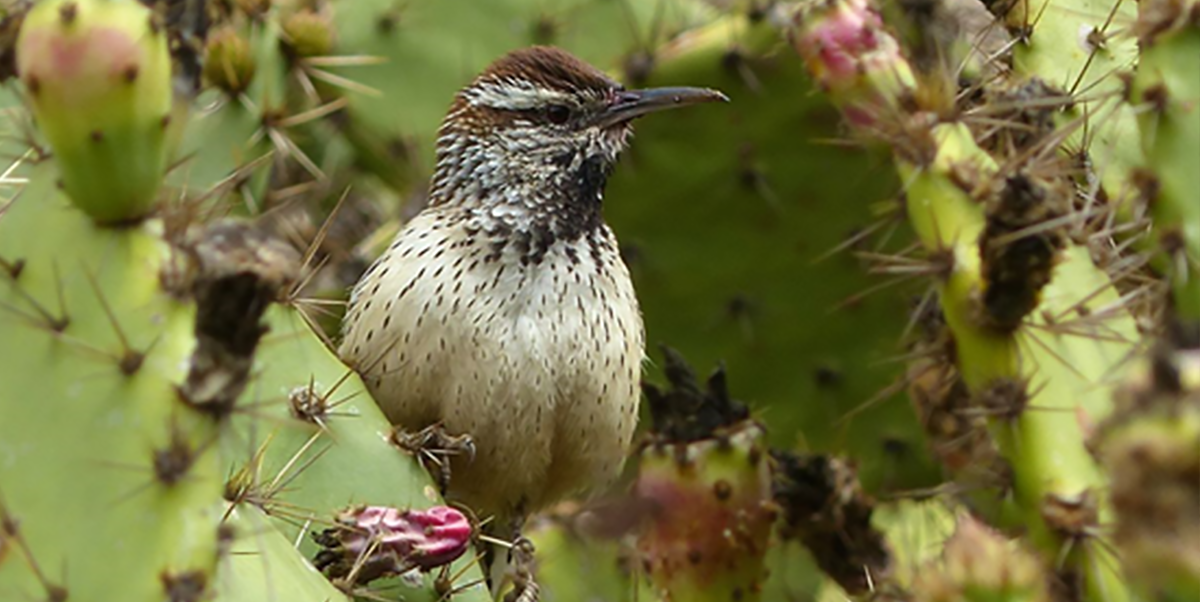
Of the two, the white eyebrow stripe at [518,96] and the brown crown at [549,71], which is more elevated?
the brown crown at [549,71]

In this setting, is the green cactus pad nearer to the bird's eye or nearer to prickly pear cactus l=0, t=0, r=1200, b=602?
prickly pear cactus l=0, t=0, r=1200, b=602

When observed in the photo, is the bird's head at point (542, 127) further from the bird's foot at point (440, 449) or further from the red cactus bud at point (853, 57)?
the bird's foot at point (440, 449)

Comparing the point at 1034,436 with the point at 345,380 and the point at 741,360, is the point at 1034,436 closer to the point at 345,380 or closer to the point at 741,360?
the point at 345,380

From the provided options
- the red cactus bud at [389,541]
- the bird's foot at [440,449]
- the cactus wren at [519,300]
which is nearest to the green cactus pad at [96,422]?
the red cactus bud at [389,541]

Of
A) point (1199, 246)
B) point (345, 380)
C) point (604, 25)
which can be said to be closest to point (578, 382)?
point (345, 380)

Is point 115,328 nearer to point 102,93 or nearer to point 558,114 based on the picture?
point 102,93

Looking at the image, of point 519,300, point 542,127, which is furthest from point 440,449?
point 542,127

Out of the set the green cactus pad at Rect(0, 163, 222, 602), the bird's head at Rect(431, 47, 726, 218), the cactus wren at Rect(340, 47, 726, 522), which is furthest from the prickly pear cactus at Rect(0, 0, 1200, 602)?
the bird's head at Rect(431, 47, 726, 218)
